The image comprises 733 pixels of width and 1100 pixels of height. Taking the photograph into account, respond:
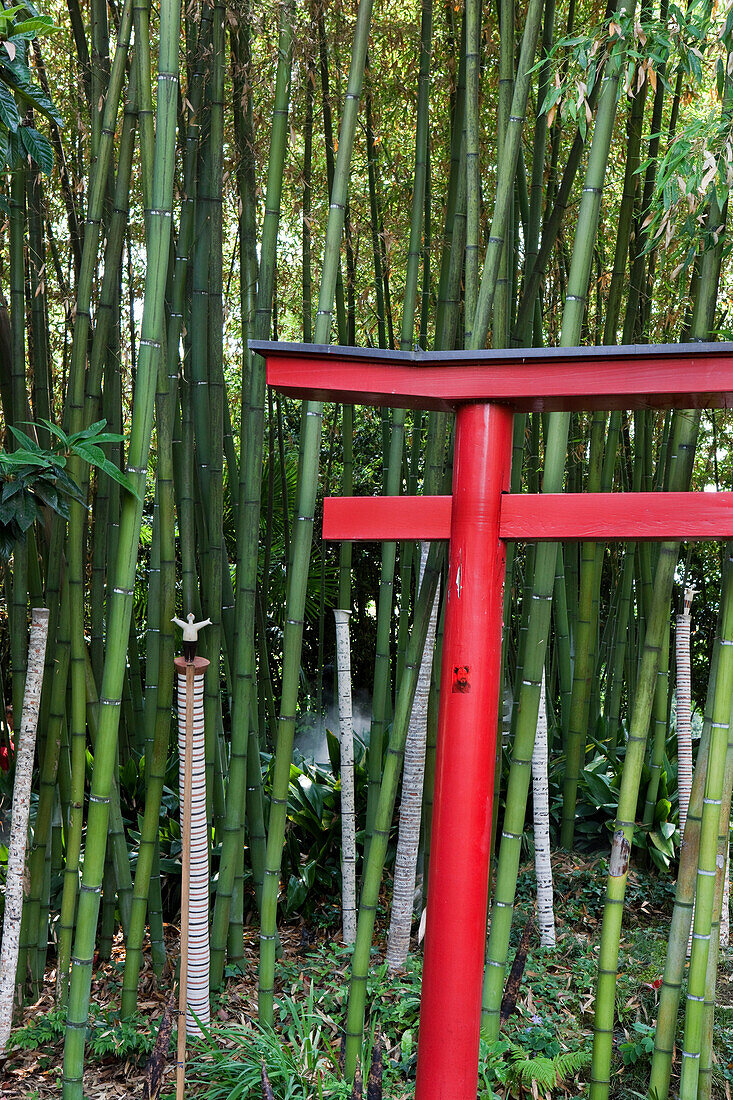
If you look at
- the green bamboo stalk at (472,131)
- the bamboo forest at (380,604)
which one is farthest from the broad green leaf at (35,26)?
Answer: the green bamboo stalk at (472,131)

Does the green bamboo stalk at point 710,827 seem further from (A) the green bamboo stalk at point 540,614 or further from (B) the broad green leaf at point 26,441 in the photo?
(B) the broad green leaf at point 26,441

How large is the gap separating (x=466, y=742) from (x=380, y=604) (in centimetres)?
126

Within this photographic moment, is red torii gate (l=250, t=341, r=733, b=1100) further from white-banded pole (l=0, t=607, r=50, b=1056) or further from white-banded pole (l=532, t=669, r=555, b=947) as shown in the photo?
white-banded pole (l=532, t=669, r=555, b=947)

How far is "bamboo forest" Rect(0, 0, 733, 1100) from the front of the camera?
1450 millimetres

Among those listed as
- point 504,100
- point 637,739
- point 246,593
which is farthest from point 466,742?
point 504,100

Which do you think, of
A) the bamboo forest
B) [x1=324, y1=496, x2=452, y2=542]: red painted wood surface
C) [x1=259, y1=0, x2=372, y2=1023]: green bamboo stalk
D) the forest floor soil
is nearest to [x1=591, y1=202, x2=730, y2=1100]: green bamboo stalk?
the bamboo forest

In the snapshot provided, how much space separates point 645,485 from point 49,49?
2.87 metres

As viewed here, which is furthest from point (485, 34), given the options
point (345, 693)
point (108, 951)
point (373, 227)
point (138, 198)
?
point (108, 951)

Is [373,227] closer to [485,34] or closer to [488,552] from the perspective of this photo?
[485,34]

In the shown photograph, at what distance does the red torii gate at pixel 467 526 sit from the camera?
1387 millimetres

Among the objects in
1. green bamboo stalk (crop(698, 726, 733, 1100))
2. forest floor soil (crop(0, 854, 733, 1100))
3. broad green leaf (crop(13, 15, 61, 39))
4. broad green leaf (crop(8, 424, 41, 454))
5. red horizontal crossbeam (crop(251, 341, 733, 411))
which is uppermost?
broad green leaf (crop(13, 15, 61, 39))

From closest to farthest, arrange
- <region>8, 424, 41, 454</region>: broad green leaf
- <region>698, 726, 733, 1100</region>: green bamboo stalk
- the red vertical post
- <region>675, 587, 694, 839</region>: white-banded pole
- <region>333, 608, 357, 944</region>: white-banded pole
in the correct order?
the red vertical post
<region>8, 424, 41, 454</region>: broad green leaf
<region>698, 726, 733, 1100</region>: green bamboo stalk
<region>675, 587, 694, 839</region>: white-banded pole
<region>333, 608, 357, 944</region>: white-banded pole

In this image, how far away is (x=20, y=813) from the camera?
85.0 inches

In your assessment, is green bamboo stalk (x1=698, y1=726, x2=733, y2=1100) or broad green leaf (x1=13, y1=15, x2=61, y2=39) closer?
broad green leaf (x1=13, y1=15, x2=61, y2=39)
